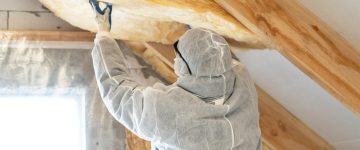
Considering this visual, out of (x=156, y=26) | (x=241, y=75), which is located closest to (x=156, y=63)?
(x=156, y=26)

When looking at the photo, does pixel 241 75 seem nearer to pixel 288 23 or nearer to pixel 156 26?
pixel 288 23

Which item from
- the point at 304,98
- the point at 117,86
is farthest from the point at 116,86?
the point at 304,98

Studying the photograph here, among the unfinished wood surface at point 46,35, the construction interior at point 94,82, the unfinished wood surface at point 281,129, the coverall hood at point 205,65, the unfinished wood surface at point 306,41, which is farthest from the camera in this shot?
the unfinished wood surface at point 281,129

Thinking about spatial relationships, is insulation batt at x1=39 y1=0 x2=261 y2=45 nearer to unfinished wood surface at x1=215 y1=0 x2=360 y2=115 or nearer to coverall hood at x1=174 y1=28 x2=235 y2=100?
unfinished wood surface at x1=215 y1=0 x2=360 y2=115

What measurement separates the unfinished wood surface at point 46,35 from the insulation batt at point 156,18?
88mm

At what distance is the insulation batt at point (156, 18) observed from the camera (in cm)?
215

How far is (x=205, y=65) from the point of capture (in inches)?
74.1

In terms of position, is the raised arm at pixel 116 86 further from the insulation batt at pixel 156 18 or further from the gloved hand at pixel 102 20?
the insulation batt at pixel 156 18

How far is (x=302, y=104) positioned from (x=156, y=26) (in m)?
0.92

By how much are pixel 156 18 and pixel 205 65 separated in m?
0.65

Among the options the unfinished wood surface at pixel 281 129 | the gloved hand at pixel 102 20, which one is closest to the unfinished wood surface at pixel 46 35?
the unfinished wood surface at pixel 281 129

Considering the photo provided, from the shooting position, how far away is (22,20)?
2873 millimetres

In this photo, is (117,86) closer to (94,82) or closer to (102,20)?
(102,20)

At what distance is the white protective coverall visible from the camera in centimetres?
189
